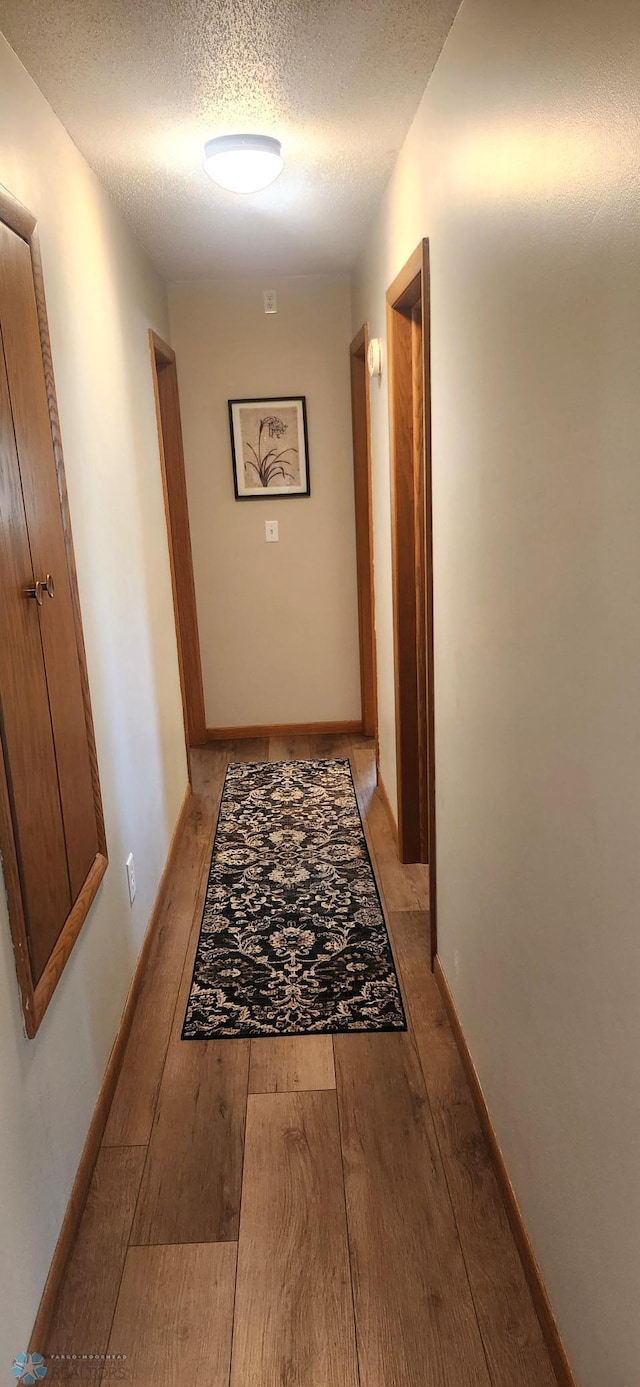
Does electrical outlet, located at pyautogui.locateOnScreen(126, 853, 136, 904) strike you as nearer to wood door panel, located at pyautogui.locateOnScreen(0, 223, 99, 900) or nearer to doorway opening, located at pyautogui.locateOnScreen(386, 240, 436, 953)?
wood door panel, located at pyautogui.locateOnScreen(0, 223, 99, 900)

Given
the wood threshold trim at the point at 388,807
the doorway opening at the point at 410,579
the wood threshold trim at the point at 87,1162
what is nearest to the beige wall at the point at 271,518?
the wood threshold trim at the point at 388,807

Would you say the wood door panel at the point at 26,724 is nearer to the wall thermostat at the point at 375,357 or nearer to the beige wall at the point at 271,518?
the wall thermostat at the point at 375,357

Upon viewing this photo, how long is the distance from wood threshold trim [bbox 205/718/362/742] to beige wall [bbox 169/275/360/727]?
0.11 feet

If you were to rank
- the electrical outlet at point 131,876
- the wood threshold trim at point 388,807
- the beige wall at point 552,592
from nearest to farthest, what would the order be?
the beige wall at point 552,592
the electrical outlet at point 131,876
the wood threshold trim at point 388,807

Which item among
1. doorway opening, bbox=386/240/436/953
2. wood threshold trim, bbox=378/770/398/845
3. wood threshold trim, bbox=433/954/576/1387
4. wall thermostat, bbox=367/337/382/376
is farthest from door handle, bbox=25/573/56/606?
wood threshold trim, bbox=378/770/398/845

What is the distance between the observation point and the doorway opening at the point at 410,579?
2578 millimetres

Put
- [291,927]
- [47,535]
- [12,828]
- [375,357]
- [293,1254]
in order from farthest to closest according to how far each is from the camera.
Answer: [375,357] < [291,927] < [47,535] < [293,1254] < [12,828]

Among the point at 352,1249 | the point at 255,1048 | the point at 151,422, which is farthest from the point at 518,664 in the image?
the point at 151,422

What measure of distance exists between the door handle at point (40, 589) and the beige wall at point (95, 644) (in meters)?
0.34

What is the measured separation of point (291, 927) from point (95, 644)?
1.19m

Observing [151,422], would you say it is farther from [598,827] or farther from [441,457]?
[598,827]

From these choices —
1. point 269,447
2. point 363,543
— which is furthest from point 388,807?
point 269,447

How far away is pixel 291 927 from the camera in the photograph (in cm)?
290

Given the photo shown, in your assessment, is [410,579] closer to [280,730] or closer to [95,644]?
Result: [95,644]
